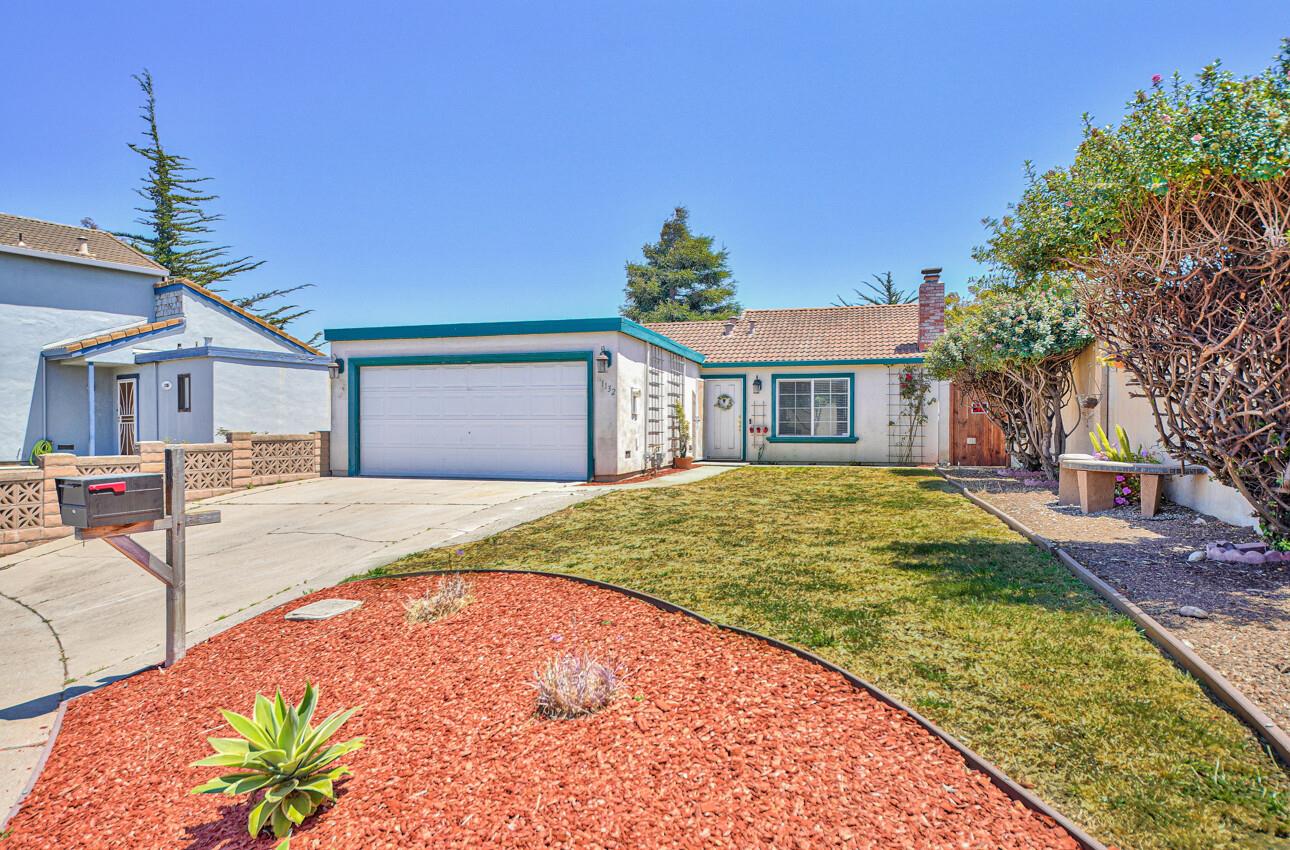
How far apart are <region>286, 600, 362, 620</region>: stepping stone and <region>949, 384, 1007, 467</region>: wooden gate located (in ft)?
48.0

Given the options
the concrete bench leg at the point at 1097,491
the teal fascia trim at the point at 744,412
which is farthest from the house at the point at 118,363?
the concrete bench leg at the point at 1097,491

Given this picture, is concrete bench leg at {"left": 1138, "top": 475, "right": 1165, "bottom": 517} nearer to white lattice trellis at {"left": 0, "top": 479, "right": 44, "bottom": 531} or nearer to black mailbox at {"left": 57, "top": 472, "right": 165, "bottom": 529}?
black mailbox at {"left": 57, "top": 472, "right": 165, "bottom": 529}

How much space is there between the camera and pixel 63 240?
18156 millimetres

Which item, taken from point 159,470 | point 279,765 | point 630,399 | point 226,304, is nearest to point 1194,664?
point 279,765

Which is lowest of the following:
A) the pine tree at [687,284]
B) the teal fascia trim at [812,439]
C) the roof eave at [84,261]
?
the teal fascia trim at [812,439]

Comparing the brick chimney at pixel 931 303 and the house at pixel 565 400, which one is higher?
the brick chimney at pixel 931 303

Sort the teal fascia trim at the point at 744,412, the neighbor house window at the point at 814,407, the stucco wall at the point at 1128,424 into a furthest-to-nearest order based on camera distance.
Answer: the teal fascia trim at the point at 744,412
the neighbor house window at the point at 814,407
the stucco wall at the point at 1128,424

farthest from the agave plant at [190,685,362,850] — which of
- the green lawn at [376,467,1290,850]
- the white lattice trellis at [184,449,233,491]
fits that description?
the white lattice trellis at [184,449,233,491]

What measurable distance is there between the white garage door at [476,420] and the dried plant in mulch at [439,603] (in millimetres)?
7708

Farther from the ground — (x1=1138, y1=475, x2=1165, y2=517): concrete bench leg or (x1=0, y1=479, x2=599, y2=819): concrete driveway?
(x1=1138, y1=475, x2=1165, y2=517): concrete bench leg

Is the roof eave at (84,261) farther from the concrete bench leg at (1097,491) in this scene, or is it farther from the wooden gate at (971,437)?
the concrete bench leg at (1097,491)

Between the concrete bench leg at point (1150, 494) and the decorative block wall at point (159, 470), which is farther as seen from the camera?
the decorative block wall at point (159, 470)

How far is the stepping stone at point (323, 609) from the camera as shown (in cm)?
430

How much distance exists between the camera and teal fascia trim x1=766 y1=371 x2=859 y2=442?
16.4m
